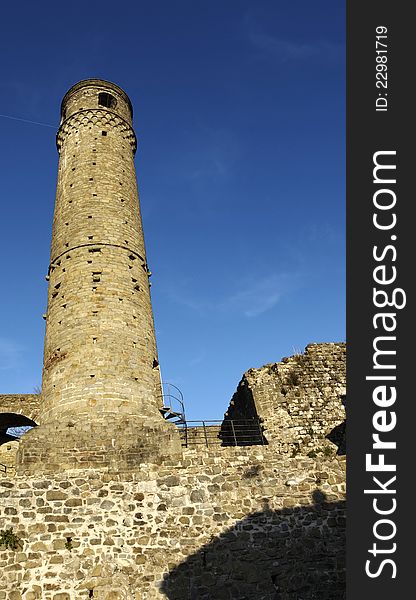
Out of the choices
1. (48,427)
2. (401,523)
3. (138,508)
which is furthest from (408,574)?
(48,427)

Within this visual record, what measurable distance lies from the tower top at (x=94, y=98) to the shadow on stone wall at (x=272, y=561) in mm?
14924

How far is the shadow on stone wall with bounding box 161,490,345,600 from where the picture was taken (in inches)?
384

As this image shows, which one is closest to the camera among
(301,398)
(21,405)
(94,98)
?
(301,398)

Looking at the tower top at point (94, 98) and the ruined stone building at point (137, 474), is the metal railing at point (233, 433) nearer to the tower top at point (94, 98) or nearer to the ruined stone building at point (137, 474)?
the ruined stone building at point (137, 474)

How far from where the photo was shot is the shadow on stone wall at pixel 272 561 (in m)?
9.76

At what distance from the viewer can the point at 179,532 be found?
10.2 m

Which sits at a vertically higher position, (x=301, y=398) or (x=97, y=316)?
(x=97, y=316)

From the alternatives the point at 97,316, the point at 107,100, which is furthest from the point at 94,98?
the point at 97,316

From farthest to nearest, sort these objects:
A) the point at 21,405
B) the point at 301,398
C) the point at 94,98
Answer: the point at 94,98 < the point at 21,405 < the point at 301,398

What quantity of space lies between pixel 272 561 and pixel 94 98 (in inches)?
639

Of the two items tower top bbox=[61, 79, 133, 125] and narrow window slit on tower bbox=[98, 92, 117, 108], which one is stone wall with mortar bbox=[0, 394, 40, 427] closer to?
tower top bbox=[61, 79, 133, 125]

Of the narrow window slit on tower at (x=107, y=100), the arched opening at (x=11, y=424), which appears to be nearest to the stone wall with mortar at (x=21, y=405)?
the arched opening at (x=11, y=424)

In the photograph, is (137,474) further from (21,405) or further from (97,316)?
(21,405)

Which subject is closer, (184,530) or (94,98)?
(184,530)
